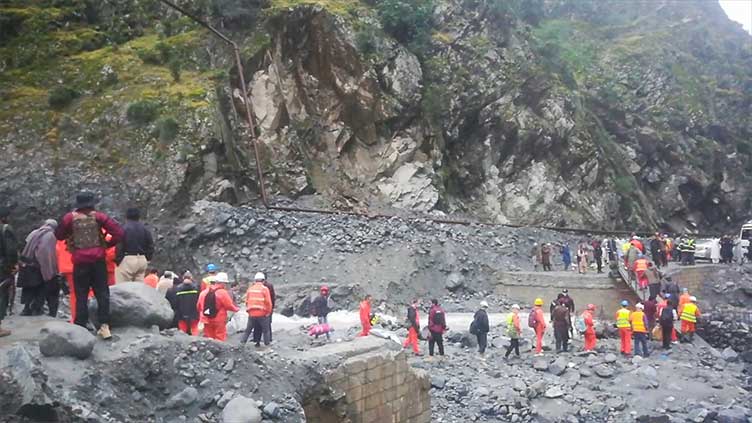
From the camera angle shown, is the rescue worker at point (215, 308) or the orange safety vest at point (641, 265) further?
the orange safety vest at point (641, 265)

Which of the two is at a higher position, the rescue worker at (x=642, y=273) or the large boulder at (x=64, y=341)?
the large boulder at (x=64, y=341)

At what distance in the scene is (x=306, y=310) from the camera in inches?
702

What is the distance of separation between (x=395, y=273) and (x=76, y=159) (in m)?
12.3

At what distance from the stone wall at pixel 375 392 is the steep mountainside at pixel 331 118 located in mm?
14617

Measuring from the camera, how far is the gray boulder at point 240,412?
21.2ft

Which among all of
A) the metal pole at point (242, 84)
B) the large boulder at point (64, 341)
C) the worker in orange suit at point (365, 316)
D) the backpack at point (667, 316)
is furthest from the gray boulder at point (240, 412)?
the metal pole at point (242, 84)

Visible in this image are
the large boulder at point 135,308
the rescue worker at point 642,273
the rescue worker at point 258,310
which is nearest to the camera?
the large boulder at point 135,308

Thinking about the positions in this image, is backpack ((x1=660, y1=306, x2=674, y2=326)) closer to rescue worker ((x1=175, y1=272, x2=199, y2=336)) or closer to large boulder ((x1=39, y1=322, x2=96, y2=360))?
rescue worker ((x1=175, y1=272, x2=199, y2=336))

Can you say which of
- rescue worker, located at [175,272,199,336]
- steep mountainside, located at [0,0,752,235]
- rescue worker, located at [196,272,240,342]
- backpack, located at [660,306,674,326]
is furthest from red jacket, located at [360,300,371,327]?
steep mountainside, located at [0,0,752,235]

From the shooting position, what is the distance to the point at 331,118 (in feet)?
97.2

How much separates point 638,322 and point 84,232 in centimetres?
1337

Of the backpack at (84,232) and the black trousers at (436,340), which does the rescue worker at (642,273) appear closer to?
the black trousers at (436,340)

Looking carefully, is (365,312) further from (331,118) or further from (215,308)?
(331,118)

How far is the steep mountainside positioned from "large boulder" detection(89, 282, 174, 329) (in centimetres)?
1449
